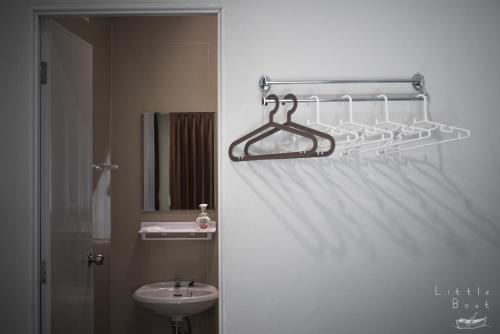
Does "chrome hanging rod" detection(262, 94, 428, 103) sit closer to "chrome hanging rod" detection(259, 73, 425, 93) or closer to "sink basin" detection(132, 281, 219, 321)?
"chrome hanging rod" detection(259, 73, 425, 93)

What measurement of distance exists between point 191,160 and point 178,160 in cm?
10

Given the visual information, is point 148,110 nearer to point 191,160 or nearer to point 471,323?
point 191,160

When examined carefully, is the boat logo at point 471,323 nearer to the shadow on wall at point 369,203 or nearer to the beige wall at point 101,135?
the shadow on wall at point 369,203

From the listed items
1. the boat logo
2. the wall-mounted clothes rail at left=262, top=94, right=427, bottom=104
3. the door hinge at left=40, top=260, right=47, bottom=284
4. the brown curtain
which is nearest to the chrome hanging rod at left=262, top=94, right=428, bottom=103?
the wall-mounted clothes rail at left=262, top=94, right=427, bottom=104

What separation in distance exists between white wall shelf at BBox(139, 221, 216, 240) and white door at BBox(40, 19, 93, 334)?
589 millimetres

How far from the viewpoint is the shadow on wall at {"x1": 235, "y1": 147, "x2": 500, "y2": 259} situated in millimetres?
1741

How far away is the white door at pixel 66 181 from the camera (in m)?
1.80

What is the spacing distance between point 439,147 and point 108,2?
162cm

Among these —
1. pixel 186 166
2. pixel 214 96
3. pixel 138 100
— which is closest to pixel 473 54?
pixel 214 96

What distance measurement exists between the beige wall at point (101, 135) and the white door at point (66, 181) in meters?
0.34

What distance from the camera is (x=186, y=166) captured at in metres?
3.11

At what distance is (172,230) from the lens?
9.70ft

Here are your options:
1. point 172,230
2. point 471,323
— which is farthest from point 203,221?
point 471,323

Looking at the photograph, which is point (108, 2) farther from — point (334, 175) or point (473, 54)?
point (473, 54)
